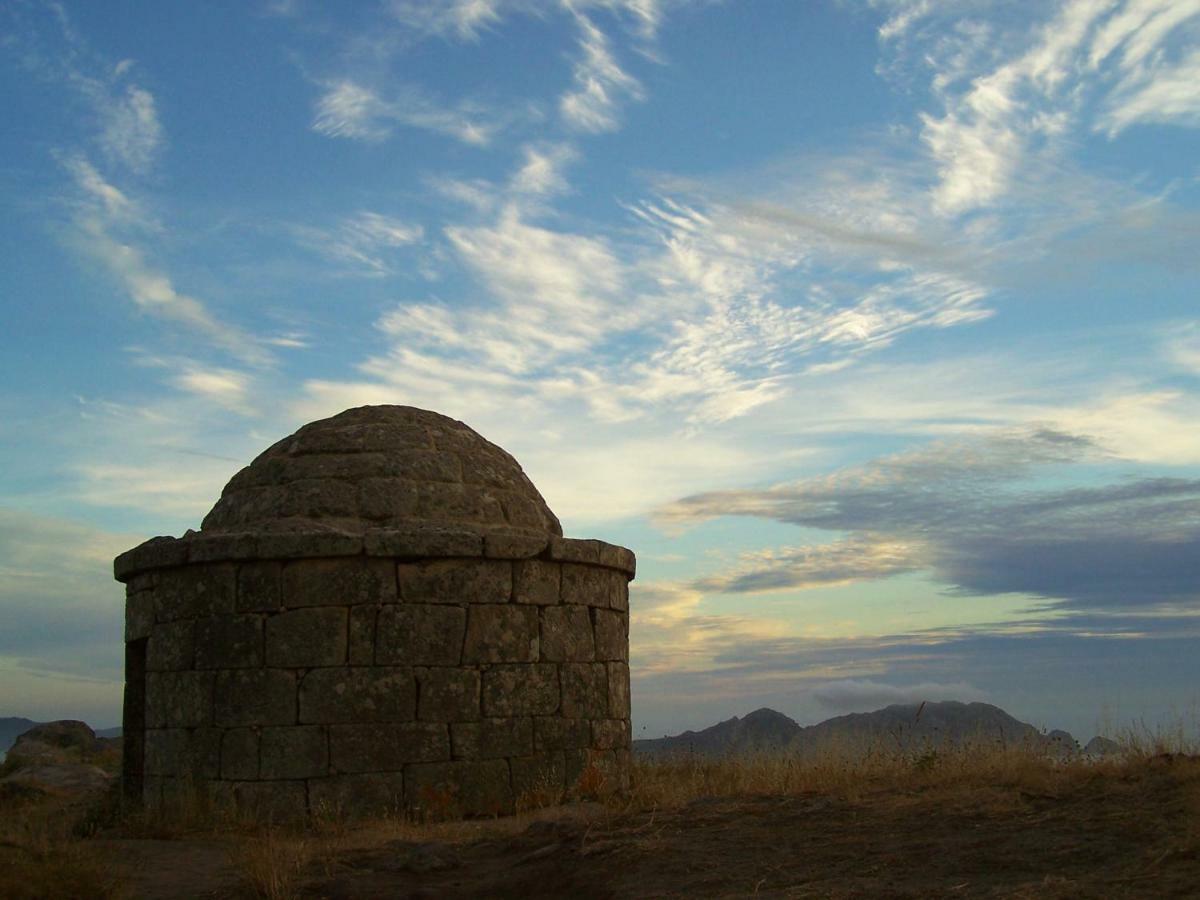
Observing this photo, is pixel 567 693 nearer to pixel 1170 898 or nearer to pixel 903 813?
pixel 903 813

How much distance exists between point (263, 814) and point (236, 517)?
8.98 feet

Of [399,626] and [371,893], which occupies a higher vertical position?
[399,626]

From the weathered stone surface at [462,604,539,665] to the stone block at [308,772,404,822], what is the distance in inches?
44.2

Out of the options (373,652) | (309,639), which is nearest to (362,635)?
(373,652)

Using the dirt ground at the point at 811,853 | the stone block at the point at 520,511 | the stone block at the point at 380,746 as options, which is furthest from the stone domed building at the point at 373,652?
the dirt ground at the point at 811,853

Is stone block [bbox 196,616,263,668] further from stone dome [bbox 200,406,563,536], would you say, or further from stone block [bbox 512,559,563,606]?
stone block [bbox 512,559,563,606]

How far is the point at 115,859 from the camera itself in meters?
7.93

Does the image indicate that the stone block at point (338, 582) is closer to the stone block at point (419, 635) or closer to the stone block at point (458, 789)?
the stone block at point (419, 635)

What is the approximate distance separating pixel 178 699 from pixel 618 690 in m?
3.80

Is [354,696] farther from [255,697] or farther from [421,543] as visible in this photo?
[421,543]

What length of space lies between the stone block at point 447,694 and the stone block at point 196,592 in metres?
1.71

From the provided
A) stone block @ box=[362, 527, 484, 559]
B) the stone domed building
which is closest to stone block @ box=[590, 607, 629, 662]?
the stone domed building

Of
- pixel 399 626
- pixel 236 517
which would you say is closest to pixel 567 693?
pixel 399 626

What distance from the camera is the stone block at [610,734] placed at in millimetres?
10219
